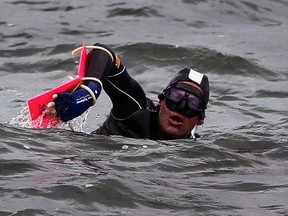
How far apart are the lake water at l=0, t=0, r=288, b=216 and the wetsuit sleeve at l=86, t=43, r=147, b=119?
36cm

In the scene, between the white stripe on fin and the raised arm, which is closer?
the raised arm

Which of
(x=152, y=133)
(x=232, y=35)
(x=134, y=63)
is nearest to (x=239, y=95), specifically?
(x=134, y=63)

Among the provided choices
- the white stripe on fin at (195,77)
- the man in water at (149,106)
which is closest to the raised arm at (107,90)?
the man in water at (149,106)

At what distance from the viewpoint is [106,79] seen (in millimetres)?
9383

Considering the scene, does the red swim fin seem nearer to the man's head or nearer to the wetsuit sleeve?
the wetsuit sleeve

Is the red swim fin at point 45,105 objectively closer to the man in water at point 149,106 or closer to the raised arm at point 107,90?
the raised arm at point 107,90

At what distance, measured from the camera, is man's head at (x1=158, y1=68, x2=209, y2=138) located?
31.7ft

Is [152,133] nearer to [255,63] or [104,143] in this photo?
[104,143]

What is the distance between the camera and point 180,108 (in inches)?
380

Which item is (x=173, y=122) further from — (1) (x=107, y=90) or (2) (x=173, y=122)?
(1) (x=107, y=90)

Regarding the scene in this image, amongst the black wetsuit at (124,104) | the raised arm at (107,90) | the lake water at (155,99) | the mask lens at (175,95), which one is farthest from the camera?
the mask lens at (175,95)

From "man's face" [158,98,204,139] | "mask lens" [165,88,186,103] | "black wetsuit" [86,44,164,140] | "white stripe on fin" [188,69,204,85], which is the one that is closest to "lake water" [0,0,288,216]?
"man's face" [158,98,204,139]

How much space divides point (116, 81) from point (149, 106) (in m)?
0.69

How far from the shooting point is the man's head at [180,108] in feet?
31.7
